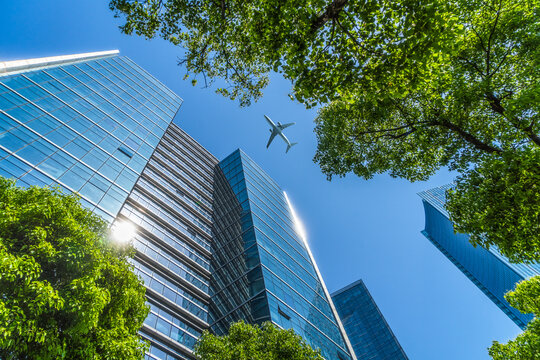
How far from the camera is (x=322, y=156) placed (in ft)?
41.7

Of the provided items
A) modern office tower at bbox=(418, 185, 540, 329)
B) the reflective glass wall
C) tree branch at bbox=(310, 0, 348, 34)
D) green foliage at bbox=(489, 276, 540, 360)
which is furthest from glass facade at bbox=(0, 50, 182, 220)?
modern office tower at bbox=(418, 185, 540, 329)

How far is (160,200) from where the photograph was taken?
86.2 ft

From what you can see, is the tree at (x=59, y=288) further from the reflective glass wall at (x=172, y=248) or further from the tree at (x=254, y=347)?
the reflective glass wall at (x=172, y=248)

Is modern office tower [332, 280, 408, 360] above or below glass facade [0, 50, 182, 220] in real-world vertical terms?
above

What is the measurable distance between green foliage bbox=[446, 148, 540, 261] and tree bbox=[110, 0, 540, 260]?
0.07 m

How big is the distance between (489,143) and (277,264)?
22293 millimetres

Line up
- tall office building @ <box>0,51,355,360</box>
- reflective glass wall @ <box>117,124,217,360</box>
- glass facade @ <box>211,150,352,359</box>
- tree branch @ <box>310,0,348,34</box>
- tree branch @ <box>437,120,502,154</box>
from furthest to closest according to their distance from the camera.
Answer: glass facade @ <box>211,150,352,359</box> < reflective glass wall @ <box>117,124,217,360</box> < tall office building @ <box>0,51,355,360</box> < tree branch @ <box>437,120,502,154</box> < tree branch @ <box>310,0,348,34</box>

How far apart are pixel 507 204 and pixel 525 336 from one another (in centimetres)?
984

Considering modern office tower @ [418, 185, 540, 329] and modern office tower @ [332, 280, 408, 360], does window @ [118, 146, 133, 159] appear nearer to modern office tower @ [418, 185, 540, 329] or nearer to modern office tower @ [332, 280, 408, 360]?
modern office tower @ [418, 185, 540, 329]

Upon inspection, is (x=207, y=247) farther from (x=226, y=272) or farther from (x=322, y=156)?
(x=322, y=156)

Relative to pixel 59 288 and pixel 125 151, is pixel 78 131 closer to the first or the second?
pixel 125 151

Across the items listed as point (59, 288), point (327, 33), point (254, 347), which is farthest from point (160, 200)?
point (327, 33)

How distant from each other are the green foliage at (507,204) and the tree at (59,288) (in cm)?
915

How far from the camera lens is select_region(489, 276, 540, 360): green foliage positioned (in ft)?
38.0
